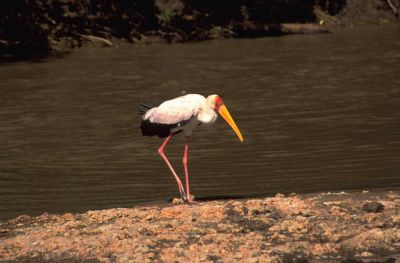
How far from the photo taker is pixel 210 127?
12.7 metres

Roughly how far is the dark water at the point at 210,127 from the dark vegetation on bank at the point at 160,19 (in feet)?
3.70

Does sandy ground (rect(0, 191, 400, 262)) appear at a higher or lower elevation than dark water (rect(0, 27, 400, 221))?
higher

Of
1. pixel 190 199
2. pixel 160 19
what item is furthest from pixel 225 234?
pixel 160 19

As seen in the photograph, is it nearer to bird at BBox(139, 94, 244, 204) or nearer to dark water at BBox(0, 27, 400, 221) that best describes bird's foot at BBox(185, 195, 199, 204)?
bird at BBox(139, 94, 244, 204)

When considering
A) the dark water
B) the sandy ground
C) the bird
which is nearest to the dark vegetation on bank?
the dark water

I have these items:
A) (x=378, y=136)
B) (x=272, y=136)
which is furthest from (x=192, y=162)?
(x=378, y=136)

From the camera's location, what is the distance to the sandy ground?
5.91m

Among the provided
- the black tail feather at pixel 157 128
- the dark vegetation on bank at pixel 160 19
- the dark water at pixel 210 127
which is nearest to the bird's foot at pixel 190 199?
the dark water at pixel 210 127

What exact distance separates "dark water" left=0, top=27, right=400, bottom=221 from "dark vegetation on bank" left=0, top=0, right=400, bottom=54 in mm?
1129

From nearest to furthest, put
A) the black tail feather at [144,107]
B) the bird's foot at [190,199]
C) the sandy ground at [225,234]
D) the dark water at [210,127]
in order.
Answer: the sandy ground at [225,234]
the bird's foot at [190,199]
the black tail feather at [144,107]
the dark water at [210,127]

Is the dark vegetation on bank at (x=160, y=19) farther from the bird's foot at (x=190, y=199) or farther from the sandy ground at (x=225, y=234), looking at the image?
the sandy ground at (x=225, y=234)

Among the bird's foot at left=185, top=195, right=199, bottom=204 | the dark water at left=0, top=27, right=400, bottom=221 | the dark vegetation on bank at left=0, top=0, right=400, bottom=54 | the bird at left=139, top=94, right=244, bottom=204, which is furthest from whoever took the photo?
the dark vegetation on bank at left=0, top=0, right=400, bottom=54

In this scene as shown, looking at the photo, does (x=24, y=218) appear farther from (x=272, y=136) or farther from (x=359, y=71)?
(x=359, y=71)

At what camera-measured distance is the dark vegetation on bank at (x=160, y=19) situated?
22594 millimetres
